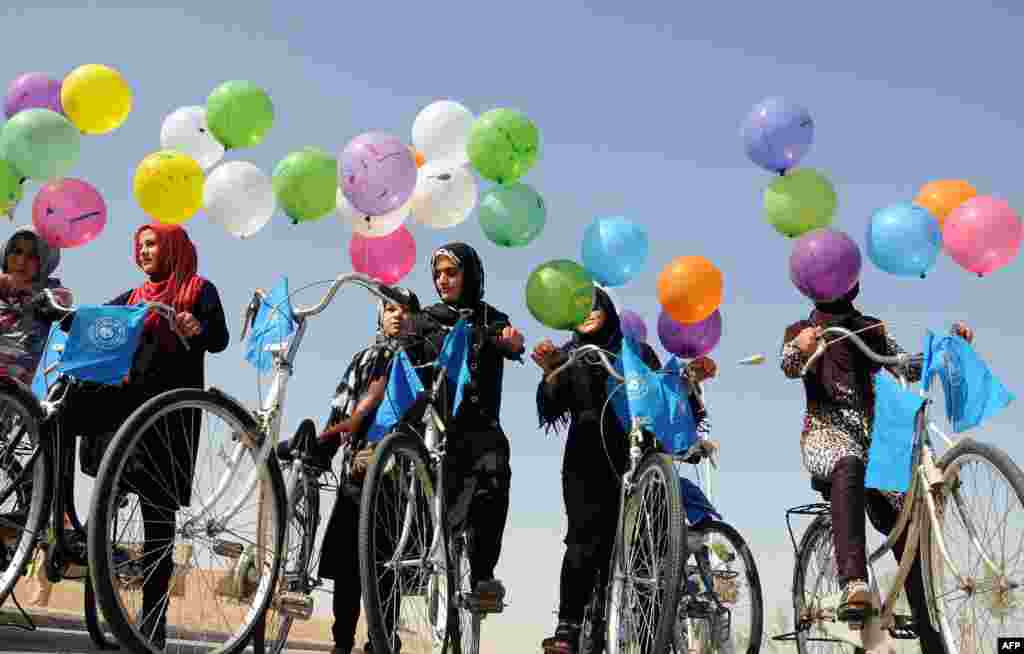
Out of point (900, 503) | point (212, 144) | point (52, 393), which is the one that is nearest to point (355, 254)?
point (212, 144)

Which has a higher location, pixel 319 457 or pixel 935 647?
pixel 319 457

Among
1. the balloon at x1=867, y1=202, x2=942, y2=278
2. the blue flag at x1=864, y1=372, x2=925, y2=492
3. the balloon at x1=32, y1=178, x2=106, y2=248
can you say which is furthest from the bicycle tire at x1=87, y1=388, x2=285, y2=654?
the balloon at x1=867, y1=202, x2=942, y2=278

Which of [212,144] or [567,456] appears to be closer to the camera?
[567,456]

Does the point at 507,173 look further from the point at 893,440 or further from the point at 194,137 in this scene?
the point at 893,440

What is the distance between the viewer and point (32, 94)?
751cm

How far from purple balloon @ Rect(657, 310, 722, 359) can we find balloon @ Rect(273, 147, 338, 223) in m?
1.89

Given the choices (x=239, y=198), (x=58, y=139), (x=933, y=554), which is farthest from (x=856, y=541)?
(x=58, y=139)

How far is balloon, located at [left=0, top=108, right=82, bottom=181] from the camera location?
6.95 metres

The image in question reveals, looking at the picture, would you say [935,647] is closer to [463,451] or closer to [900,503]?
[900,503]

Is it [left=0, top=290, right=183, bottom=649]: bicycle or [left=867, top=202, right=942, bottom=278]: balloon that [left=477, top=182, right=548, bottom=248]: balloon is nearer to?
[left=867, top=202, right=942, bottom=278]: balloon

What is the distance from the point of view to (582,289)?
6.18 meters

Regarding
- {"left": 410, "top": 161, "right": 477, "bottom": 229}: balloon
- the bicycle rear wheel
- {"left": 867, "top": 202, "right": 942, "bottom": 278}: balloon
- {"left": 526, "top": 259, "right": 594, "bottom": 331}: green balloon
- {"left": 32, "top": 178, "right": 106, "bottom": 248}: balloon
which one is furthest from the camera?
{"left": 410, "top": 161, "right": 477, "bottom": 229}: balloon

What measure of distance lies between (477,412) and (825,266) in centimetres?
175

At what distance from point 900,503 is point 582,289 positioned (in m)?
1.77
